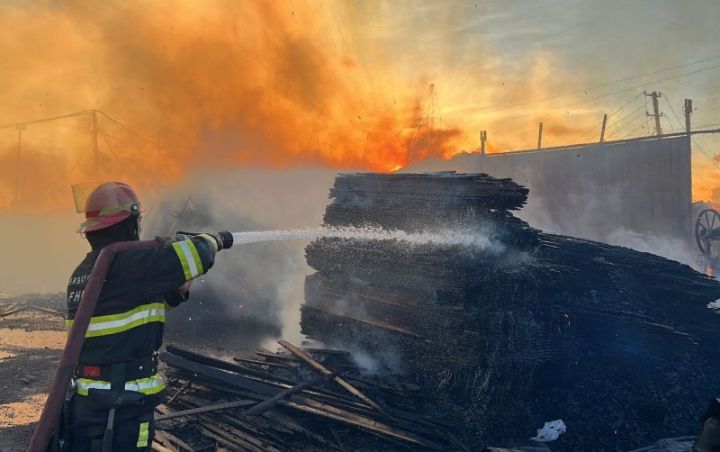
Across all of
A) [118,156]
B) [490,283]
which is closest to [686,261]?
[490,283]

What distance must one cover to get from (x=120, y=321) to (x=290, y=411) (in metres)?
2.99

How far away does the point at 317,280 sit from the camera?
25.8ft

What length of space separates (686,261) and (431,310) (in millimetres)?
17716

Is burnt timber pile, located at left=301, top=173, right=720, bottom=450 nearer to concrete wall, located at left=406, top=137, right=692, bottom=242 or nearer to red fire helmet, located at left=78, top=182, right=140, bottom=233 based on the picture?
red fire helmet, located at left=78, top=182, right=140, bottom=233

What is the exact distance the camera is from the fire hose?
2.89 meters

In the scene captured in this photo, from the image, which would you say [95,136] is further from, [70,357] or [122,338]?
[70,357]

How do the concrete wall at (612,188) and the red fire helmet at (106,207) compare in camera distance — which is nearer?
the red fire helmet at (106,207)

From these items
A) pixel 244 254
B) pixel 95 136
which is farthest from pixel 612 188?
pixel 95 136

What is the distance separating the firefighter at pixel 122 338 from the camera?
308cm

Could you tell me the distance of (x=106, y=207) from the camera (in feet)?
10.9

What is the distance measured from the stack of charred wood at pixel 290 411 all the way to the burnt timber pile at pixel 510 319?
519mm

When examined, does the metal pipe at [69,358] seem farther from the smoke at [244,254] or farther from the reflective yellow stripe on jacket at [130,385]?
the smoke at [244,254]

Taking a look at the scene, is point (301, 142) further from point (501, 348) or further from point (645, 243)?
point (645, 243)

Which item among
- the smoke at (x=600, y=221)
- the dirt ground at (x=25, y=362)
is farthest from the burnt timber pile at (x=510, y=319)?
the smoke at (x=600, y=221)
